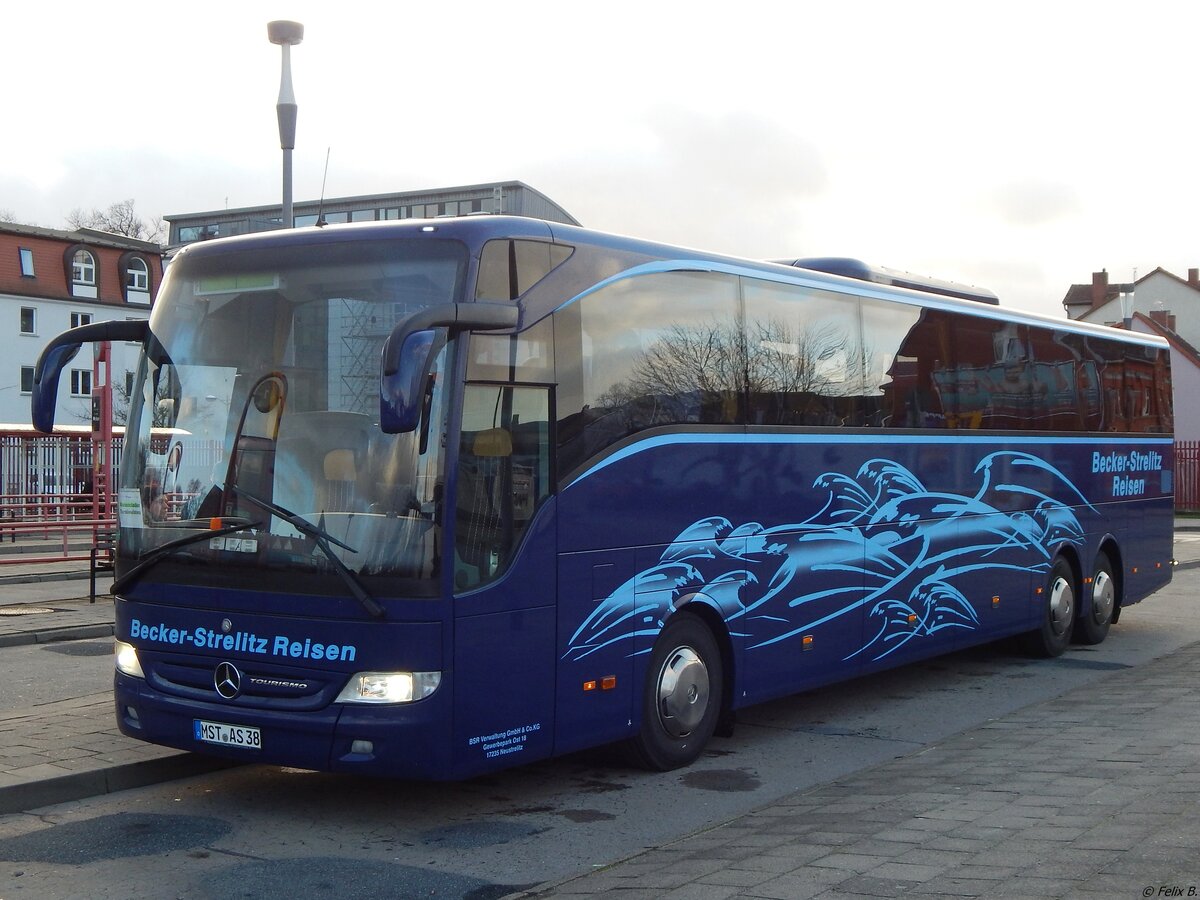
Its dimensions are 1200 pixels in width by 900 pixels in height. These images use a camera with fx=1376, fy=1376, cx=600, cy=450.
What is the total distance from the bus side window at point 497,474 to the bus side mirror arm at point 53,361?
2.19 meters

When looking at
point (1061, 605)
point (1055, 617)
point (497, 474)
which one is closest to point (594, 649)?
point (497, 474)

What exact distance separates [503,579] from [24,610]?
11.0 meters

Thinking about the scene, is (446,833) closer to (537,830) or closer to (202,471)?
(537,830)

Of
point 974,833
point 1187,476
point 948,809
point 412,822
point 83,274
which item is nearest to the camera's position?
point 974,833

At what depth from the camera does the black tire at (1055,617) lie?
13805mm

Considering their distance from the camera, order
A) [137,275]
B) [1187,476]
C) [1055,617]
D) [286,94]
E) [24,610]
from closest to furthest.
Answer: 1. [286,94]
2. [1055,617]
3. [24,610]
4. [1187,476]
5. [137,275]

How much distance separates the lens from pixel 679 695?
8.56 meters

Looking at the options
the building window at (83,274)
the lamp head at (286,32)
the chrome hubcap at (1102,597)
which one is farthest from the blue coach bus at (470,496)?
the building window at (83,274)

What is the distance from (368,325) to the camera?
23.5 feet

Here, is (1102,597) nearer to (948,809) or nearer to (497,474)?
(948,809)

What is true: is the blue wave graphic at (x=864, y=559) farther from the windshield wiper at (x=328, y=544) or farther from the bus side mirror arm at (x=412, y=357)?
the bus side mirror arm at (x=412, y=357)

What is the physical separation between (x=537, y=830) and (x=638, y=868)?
1.19 meters

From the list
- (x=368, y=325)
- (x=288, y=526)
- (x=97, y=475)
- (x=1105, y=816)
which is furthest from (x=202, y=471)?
(x=97, y=475)

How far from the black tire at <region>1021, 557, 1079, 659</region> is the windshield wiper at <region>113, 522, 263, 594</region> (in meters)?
9.06
